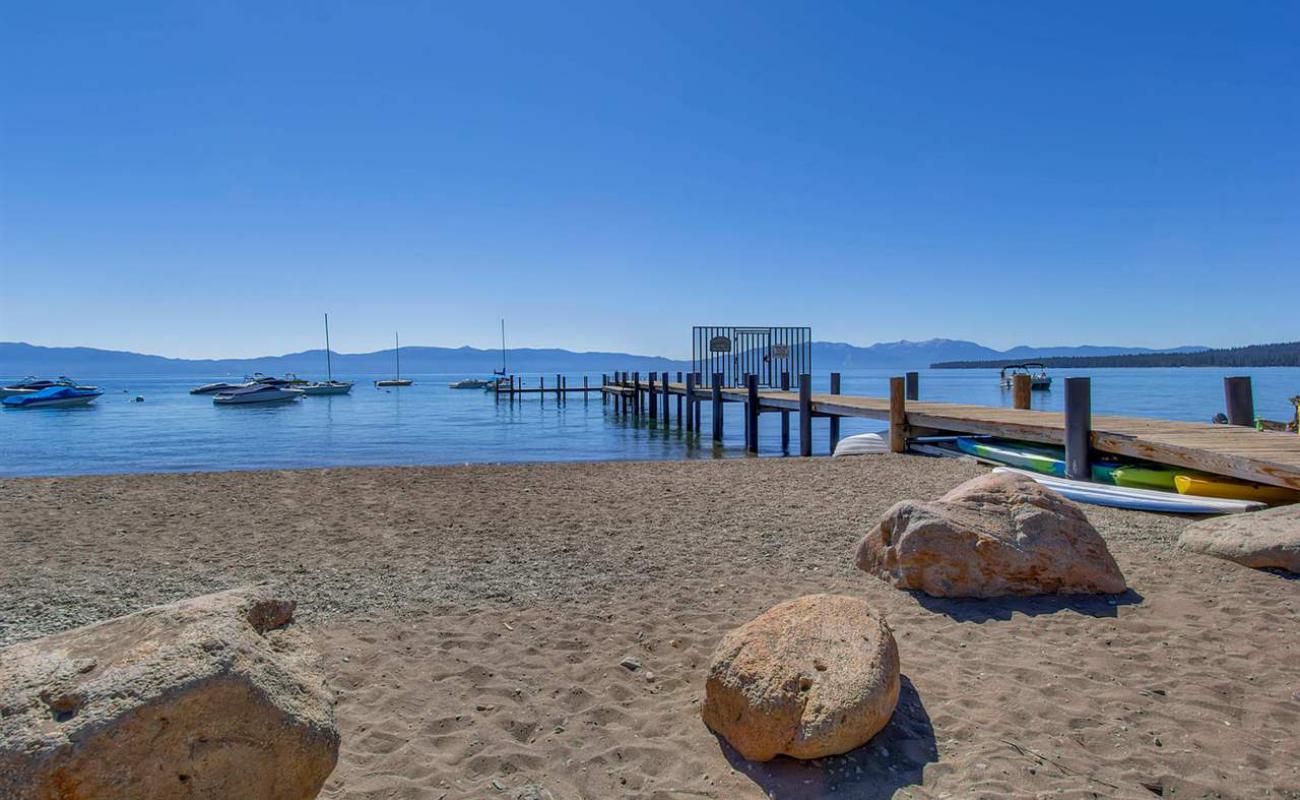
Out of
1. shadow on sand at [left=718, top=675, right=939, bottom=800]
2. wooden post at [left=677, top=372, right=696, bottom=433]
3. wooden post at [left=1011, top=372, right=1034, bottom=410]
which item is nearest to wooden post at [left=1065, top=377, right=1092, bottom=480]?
wooden post at [left=1011, top=372, right=1034, bottom=410]

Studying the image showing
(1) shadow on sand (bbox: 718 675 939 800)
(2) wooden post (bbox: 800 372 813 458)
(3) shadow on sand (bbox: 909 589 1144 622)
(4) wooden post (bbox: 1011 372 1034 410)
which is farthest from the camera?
(2) wooden post (bbox: 800 372 813 458)

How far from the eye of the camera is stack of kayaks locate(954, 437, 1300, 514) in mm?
7316

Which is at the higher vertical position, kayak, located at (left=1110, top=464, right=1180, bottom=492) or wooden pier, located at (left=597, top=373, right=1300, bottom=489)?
wooden pier, located at (left=597, top=373, right=1300, bottom=489)

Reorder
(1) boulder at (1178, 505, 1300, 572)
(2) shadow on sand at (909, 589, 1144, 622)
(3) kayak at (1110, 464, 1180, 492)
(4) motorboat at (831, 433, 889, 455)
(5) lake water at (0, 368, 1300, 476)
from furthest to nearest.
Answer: (5) lake water at (0, 368, 1300, 476) < (4) motorboat at (831, 433, 889, 455) < (3) kayak at (1110, 464, 1180, 492) < (1) boulder at (1178, 505, 1300, 572) < (2) shadow on sand at (909, 589, 1144, 622)

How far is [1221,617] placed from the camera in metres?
4.54

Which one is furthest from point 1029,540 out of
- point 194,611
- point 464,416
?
point 464,416

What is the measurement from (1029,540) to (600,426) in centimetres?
2758

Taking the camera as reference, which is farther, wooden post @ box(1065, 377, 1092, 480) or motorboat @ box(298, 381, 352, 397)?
motorboat @ box(298, 381, 352, 397)

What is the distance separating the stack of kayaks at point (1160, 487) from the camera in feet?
24.0

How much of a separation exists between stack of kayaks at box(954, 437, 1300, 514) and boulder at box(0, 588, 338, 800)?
26.3 feet

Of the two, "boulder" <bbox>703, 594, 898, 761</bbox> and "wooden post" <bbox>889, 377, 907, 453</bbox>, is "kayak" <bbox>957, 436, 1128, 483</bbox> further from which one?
"boulder" <bbox>703, 594, 898, 761</bbox>

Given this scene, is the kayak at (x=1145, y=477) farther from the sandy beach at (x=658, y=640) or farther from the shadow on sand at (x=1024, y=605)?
the shadow on sand at (x=1024, y=605)

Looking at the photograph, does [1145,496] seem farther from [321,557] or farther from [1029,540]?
[321,557]

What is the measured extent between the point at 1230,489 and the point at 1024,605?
443 cm
